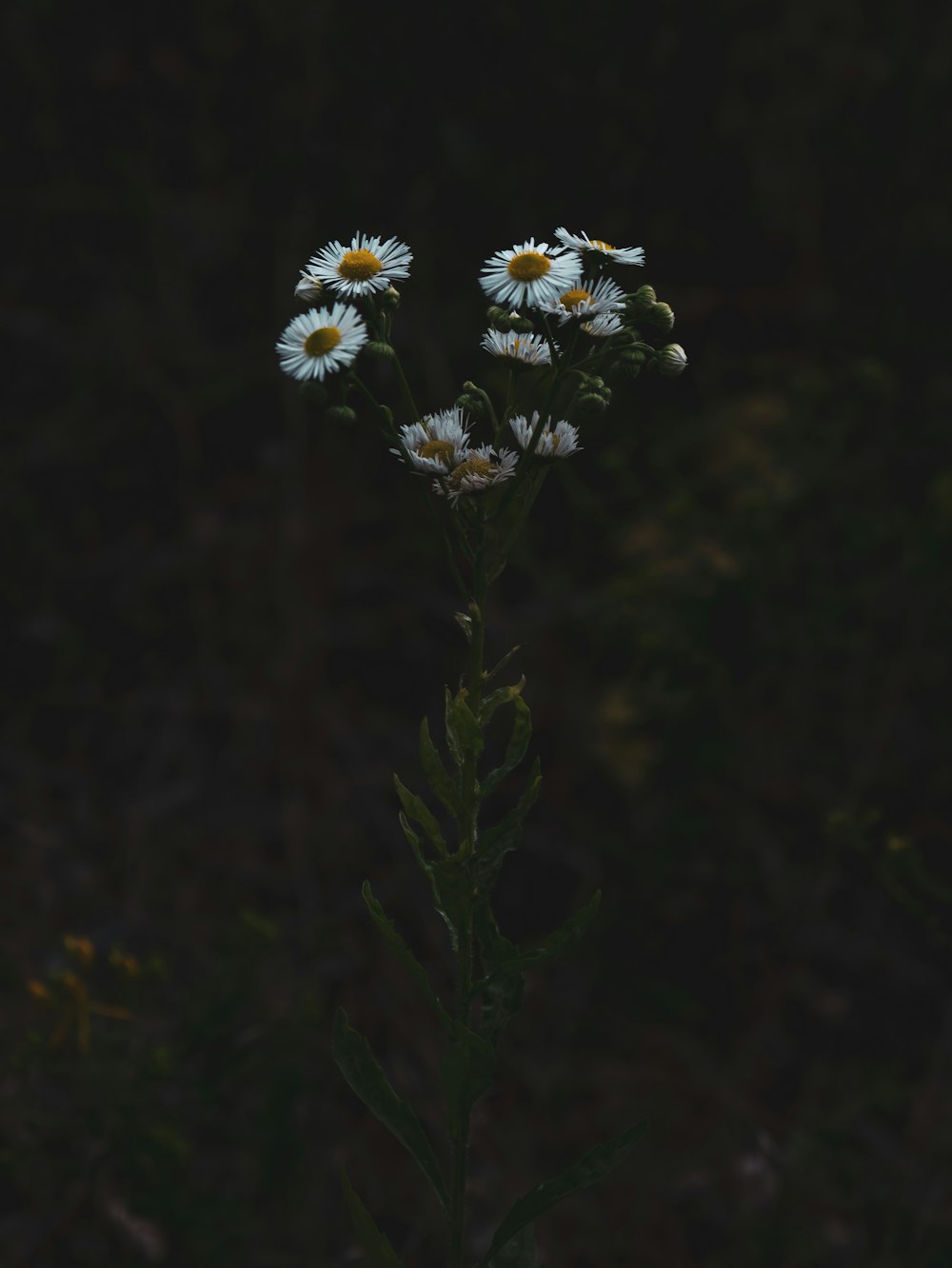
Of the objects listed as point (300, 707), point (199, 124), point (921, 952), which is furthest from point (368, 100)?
point (921, 952)

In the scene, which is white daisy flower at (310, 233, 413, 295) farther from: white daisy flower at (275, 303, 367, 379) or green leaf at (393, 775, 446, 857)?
green leaf at (393, 775, 446, 857)

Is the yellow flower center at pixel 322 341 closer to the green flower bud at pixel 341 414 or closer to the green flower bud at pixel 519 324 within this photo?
the green flower bud at pixel 341 414

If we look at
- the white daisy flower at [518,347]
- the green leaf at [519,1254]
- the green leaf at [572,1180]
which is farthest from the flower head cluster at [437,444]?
the green leaf at [519,1254]

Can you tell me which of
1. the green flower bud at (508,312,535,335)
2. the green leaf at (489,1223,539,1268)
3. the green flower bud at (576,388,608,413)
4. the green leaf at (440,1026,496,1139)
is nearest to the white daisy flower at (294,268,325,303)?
the green flower bud at (508,312,535,335)

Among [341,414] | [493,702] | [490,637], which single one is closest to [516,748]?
[493,702]

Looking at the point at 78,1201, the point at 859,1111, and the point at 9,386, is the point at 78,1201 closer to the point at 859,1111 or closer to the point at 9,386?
the point at 859,1111
